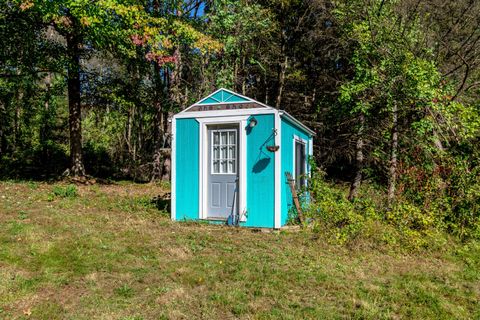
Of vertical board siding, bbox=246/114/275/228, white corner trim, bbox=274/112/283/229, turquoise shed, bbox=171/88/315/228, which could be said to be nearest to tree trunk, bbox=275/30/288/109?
turquoise shed, bbox=171/88/315/228

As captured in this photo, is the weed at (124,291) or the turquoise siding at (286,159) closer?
the weed at (124,291)

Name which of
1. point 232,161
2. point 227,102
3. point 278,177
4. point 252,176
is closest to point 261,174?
point 252,176

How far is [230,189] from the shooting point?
763 centimetres

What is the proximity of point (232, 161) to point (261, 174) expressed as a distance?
75 centimetres

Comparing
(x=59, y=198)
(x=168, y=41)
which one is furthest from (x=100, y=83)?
(x=59, y=198)

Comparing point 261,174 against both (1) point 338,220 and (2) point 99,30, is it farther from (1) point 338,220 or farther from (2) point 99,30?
(2) point 99,30

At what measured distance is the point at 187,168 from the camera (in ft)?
25.8

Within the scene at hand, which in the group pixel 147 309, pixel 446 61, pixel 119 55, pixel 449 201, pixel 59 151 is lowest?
pixel 147 309

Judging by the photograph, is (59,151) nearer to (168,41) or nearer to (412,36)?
(168,41)

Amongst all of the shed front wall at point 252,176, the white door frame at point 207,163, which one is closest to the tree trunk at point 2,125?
the shed front wall at point 252,176

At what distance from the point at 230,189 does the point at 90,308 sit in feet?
13.9

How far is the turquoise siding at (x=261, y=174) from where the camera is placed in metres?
7.21

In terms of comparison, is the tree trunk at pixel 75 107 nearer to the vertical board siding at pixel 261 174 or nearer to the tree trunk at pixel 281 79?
the tree trunk at pixel 281 79

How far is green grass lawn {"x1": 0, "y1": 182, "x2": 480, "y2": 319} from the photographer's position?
3731 mm
